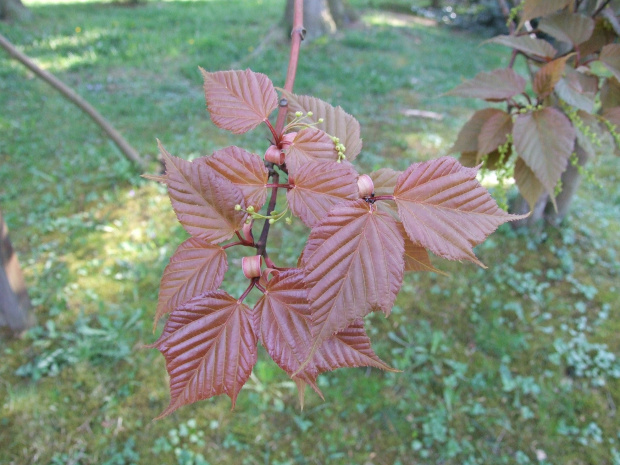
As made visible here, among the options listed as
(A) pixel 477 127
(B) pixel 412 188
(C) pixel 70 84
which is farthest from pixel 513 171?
(C) pixel 70 84

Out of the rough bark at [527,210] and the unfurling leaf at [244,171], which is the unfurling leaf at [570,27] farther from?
the rough bark at [527,210]

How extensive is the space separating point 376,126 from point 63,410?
3.43 meters

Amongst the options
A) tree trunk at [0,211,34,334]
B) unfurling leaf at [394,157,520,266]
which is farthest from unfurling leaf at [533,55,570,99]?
tree trunk at [0,211,34,334]

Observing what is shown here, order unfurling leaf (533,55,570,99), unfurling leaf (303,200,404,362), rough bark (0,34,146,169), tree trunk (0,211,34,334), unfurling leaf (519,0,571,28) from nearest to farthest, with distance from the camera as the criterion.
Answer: unfurling leaf (303,200,404,362) < unfurling leaf (533,55,570,99) < unfurling leaf (519,0,571,28) < tree trunk (0,211,34,334) < rough bark (0,34,146,169)

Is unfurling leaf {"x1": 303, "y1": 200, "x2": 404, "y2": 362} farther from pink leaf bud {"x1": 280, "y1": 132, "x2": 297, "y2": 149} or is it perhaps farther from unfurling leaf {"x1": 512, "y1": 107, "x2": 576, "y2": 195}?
unfurling leaf {"x1": 512, "y1": 107, "x2": 576, "y2": 195}

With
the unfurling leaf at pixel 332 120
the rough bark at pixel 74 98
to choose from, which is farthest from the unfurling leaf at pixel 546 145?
the rough bark at pixel 74 98

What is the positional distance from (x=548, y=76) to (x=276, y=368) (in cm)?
179

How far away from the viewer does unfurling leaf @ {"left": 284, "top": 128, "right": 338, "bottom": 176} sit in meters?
0.57

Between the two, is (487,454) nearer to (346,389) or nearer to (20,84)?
(346,389)

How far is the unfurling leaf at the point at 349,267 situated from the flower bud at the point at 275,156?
0.46ft

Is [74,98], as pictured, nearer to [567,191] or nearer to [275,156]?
[275,156]

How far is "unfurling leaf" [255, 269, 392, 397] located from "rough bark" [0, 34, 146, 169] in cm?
237

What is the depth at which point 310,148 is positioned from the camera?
1.92ft

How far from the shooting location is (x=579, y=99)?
1104 mm
